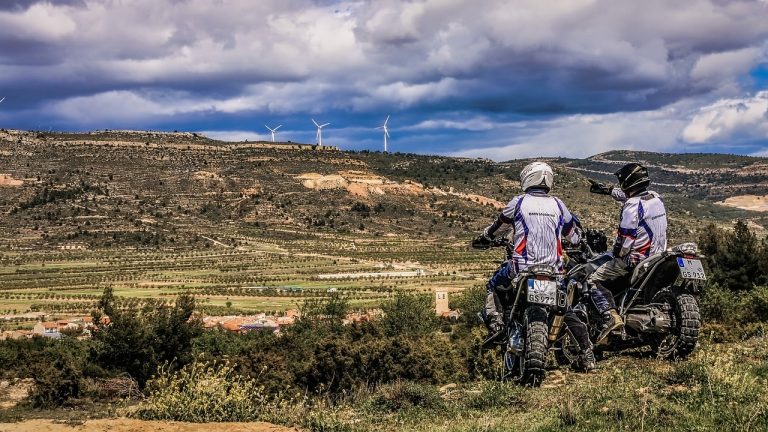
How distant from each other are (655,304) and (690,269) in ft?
2.37

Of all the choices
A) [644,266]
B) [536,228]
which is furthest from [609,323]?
[536,228]

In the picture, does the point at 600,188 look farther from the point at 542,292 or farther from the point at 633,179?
the point at 542,292

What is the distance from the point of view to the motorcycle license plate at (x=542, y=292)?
8.08 metres

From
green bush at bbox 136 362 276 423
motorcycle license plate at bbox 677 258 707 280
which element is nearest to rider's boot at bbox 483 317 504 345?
motorcycle license plate at bbox 677 258 707 280

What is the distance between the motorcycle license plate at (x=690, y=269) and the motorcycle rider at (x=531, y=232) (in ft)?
4.62

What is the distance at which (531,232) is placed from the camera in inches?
336

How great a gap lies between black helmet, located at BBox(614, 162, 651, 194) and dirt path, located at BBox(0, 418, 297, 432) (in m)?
5.54

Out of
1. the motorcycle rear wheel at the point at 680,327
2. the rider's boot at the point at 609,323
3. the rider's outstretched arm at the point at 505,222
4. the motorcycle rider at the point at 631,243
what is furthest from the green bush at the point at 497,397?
the motorcycle rear wheel at the point at 680,327

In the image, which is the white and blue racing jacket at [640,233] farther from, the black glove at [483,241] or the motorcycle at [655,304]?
the black glove at [483,241]

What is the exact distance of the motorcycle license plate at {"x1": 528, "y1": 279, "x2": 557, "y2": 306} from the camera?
8.08m

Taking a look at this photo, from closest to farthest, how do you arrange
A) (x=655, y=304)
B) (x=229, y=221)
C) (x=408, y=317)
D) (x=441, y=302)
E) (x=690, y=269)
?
(x=690, y=269), (x=655, y=304), (x=408, y=317), (x=441, y=302), (x=229, y=221)

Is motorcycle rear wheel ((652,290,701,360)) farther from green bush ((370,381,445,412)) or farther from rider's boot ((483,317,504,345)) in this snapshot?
green bush ((370,381,445,412))

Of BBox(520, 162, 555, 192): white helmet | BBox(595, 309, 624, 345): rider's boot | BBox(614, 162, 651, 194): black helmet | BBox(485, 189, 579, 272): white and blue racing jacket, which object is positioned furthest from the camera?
BBox(614, 162, 651, 194): black helmet

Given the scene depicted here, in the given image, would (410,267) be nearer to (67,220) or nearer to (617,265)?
(67,220)
